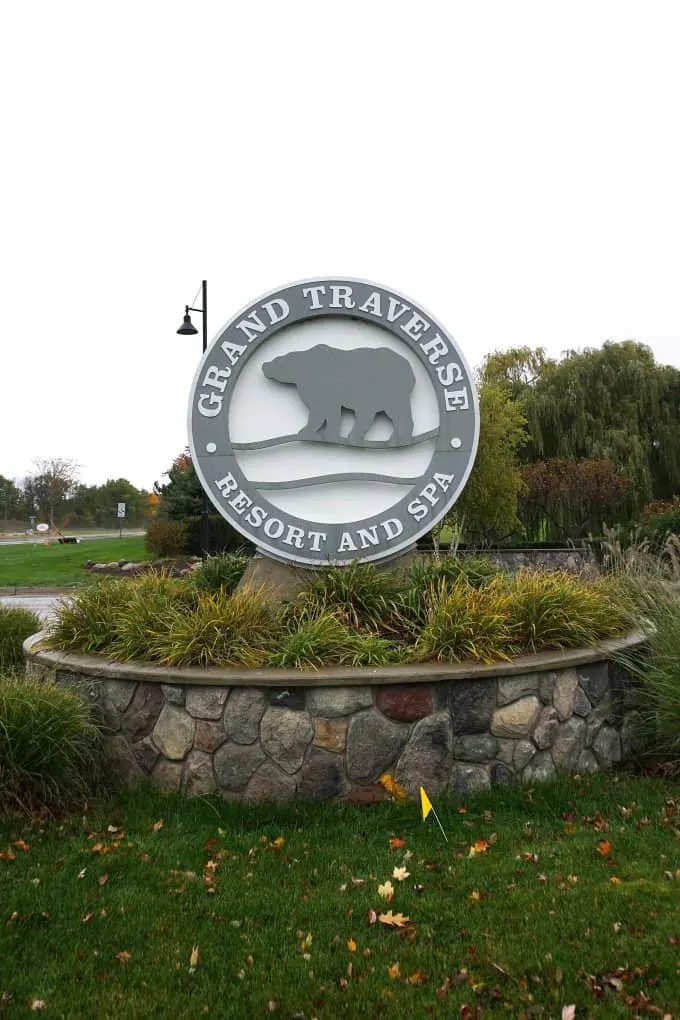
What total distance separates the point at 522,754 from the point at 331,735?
117 cm

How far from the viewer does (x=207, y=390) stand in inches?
253

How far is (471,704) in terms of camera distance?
184 inches

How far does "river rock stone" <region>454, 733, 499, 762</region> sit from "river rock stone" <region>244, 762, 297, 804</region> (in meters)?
0.98

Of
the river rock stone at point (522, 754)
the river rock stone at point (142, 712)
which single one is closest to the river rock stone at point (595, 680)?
the river rock stone at point (522, 754)

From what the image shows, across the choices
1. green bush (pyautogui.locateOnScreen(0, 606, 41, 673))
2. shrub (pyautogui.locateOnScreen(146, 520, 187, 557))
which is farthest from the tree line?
green bush (pyautogui.locateOnScreen(0, 606, 41, 673))

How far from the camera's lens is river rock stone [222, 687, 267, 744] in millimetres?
4602

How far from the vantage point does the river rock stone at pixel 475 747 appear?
465cm

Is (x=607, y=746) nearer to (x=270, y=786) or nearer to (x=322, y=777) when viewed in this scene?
(x=322, y=777)

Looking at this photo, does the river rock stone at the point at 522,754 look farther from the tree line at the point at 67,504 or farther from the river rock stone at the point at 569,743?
the tree line at the point at 67,504

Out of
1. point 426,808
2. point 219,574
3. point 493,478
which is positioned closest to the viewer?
point 426,808

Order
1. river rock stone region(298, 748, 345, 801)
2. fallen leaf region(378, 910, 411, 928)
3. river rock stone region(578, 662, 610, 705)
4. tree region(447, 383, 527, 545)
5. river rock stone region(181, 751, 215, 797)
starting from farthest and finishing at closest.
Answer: tree region(447, 383, 527, 545)
river rock stone region(578, 662, 610, 705)
river rock stone region(181, 751, 215, 797)
river rock stone region(298, 748, 345, 801)
fallen leaf region(378, 910, 411, 928)

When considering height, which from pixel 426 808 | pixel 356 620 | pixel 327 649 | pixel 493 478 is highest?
pixel 493 478

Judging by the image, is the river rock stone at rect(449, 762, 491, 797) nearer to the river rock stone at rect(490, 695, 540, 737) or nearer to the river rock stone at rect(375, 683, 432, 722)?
the river rock stone at rect(490, 695, 540, 737)

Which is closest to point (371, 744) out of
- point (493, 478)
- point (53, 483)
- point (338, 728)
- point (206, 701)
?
point (338, 728)
